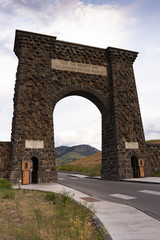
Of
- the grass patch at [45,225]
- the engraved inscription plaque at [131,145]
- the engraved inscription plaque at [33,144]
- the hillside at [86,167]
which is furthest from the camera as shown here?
the hillside at [86,167]

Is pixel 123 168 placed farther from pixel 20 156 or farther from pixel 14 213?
pixel 14 213

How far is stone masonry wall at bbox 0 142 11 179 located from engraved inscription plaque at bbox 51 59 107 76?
7295 millimetres

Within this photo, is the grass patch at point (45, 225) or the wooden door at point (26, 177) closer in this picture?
the grass patch at point (45, 225)

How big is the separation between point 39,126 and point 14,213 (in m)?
9.99

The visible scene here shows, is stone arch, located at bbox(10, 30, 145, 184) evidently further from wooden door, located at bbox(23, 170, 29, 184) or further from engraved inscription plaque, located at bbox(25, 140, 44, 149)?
wooden door, located at bbox(23, 170, 29, 184)

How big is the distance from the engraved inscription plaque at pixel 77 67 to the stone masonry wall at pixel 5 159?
23.9 ft

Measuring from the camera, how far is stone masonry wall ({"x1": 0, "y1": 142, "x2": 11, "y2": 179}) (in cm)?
1398

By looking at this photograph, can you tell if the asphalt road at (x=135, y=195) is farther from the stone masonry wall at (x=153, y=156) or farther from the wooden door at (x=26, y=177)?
the stone masonry wall at (x=153, y=156)

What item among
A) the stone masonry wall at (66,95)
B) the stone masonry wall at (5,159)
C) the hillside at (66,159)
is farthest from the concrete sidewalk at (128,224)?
the hillside at (66,159)

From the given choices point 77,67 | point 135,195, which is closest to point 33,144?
point 77,67

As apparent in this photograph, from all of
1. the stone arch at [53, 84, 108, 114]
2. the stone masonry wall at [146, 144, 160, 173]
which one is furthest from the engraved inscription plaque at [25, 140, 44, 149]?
the stone masonry wall at [146, 144, 160, 173]

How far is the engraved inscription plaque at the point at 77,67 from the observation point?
17078 mm

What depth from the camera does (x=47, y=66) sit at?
1648cm

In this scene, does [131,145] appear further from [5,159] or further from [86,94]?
[5,159]
